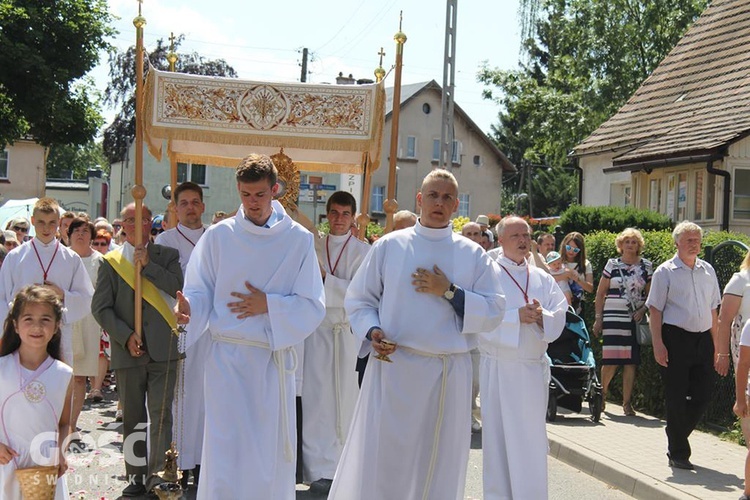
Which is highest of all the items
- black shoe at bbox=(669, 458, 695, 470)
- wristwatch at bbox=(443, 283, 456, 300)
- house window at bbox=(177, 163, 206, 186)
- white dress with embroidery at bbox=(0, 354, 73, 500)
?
house window at bbox=(177, 163, 206, 186)

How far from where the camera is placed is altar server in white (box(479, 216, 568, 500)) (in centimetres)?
775

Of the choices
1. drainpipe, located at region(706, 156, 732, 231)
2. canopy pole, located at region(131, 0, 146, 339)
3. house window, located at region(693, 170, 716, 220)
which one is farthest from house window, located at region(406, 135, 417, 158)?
canopy pole, located at region(131, 0, 146, 339)

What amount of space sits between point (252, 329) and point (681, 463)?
187 inches

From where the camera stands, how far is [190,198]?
8633 millimetres

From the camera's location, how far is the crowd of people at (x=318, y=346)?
638cm

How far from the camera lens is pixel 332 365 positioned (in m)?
9.01

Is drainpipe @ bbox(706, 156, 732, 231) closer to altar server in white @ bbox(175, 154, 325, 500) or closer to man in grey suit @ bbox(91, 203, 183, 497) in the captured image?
man in grey suit @ bbox(91, 203, 183, 497)

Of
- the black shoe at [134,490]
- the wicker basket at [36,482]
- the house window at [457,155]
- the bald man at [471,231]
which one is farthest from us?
the house window at [457,155]

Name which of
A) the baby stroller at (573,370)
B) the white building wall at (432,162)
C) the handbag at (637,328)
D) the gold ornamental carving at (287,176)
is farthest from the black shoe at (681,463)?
the white building wall at (432,162)

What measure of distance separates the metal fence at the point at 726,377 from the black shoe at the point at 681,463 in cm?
213

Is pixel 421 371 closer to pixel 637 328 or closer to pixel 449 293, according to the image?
pixel 449 293

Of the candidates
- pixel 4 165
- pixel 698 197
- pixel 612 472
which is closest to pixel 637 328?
pixel 612 472

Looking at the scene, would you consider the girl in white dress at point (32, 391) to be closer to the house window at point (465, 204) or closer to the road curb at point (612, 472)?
the road curb at point (612, 472)

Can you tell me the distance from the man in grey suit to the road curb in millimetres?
3800
